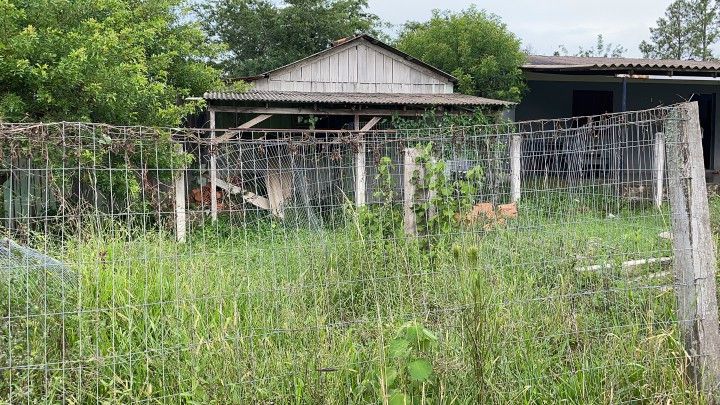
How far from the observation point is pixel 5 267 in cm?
352

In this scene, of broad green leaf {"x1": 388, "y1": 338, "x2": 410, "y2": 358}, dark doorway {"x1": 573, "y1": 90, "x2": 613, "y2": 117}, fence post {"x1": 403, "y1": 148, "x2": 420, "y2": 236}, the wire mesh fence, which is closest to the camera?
broad green leaf {"x1": 388, "y1": 338, "x2": 410, "y2": 358}

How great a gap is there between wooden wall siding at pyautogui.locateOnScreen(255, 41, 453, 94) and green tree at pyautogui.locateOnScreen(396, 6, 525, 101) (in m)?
1.77

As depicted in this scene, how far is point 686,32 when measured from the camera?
4156 centimetres

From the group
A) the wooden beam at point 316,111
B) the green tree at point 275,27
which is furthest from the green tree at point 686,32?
the wooden beam at point 316,111

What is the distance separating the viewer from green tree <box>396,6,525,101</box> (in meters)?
16.0

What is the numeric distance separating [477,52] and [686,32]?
30702 mm

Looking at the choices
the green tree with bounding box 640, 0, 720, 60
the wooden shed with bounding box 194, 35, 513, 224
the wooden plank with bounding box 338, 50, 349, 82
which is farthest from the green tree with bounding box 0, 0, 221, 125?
the green tree with bounding box 640, 0, 720, 60

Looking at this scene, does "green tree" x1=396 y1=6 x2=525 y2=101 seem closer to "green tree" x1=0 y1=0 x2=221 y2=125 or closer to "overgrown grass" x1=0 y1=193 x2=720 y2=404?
"green tree" x1=0 y1=0 x2=221 y2=125

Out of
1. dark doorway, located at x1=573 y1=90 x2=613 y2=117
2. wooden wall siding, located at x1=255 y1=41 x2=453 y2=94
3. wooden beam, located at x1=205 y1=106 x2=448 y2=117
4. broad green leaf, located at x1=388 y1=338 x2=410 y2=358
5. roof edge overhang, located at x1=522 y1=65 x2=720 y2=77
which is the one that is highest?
wooden wall siding, located at x1=255 y1=41 x2=453 y2=94

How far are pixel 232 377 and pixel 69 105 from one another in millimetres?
6208

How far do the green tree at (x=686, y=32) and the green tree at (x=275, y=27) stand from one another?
22230 millimetres

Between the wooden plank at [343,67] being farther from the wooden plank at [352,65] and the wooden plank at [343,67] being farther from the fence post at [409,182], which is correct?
the fence post at [409,182]

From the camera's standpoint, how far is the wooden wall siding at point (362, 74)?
14172mm

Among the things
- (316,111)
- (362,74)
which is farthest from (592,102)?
(316,111)
